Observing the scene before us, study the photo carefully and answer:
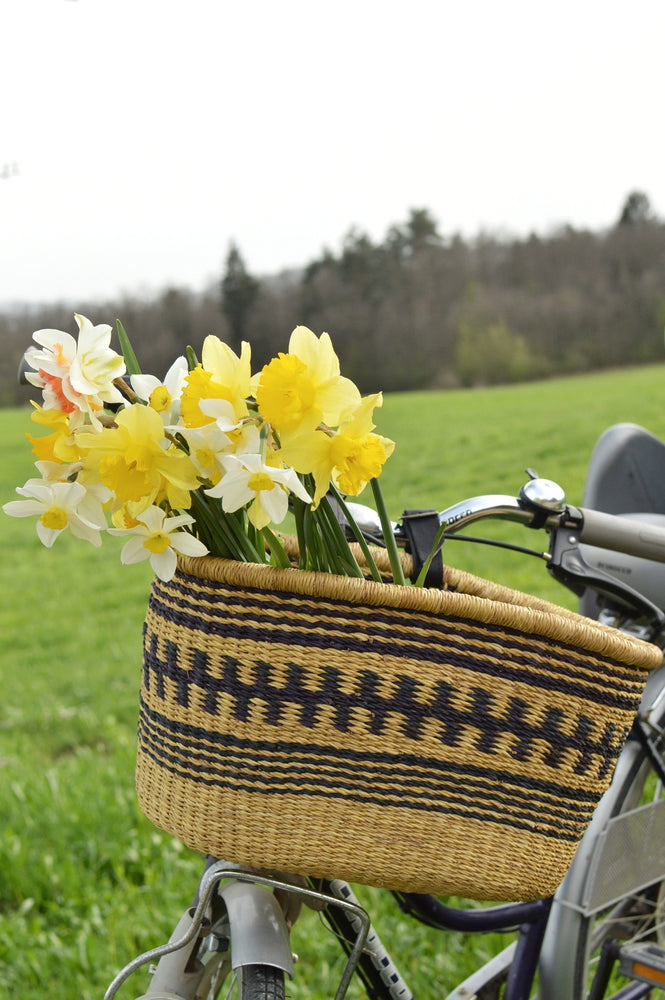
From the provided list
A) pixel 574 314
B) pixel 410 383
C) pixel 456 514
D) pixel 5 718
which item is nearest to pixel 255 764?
pixel 456 514

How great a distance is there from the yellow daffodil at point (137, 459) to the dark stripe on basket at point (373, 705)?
167 mm

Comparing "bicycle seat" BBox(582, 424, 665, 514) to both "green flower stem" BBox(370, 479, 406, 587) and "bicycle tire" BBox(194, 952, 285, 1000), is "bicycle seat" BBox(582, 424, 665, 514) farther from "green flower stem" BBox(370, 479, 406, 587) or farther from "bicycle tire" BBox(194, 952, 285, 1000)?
"bicycle tire" BBox(194, 952, 285, 1000)

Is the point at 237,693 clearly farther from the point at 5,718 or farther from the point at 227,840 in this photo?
the point at 5,718

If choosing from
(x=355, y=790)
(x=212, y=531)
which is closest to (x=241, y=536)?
(x=212, y=531)

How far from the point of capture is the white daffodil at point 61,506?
772 mm

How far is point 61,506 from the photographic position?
2.55 feet

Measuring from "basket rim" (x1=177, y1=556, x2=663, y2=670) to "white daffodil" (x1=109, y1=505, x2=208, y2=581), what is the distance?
0.04 m

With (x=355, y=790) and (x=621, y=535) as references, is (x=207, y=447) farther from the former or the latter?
(x=621, y=535)

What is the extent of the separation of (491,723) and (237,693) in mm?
229

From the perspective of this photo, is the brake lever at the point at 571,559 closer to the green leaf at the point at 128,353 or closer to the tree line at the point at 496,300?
the green leaf at the point at 128,353

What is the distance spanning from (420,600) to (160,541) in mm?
225

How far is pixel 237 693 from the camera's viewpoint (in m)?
0.84

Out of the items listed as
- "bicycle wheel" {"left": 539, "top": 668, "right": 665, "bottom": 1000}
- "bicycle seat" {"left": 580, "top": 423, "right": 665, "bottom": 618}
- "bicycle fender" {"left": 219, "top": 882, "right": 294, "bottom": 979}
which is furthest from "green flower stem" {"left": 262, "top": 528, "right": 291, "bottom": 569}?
"bicycle seat" {"left": 580, "top": 423, "right": 665, "bottom": 618}

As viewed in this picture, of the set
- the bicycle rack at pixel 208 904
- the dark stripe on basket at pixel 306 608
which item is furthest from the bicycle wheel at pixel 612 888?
the dark stripe on basket at pixel 306 608
